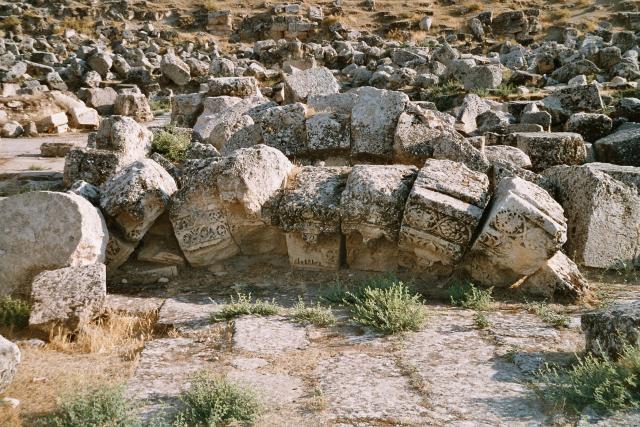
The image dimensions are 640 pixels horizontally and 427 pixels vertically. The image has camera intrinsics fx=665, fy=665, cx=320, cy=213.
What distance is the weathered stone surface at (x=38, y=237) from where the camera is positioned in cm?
569

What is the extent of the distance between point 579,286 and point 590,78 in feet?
45.5

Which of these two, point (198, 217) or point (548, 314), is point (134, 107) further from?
point (548, 314)

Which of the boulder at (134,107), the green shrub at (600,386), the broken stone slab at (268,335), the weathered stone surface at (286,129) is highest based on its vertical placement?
the weathered stone surface at (286,129)

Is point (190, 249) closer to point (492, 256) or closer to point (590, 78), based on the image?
point (492, 256)

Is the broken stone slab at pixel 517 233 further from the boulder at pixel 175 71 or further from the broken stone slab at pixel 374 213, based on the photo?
the boulder at pixel 175 71

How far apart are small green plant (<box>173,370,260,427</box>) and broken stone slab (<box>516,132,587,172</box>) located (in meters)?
6.06

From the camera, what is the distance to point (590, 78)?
59.2ft

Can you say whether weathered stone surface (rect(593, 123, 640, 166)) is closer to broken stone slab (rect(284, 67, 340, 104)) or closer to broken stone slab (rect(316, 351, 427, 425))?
broken stone slab (rect(284, 67, 340, 104))

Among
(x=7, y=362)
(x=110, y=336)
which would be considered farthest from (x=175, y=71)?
(x=7, y=362)

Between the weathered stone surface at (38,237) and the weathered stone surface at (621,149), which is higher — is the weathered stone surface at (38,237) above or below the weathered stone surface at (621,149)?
below

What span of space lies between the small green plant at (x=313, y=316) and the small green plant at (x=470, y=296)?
110 cm

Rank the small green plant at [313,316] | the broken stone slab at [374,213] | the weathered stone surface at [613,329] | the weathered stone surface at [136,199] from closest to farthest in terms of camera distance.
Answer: the weathered stone surface at [613,329] < the small green plant at [313,316] < the broken stone slab at [374,213] < the weathered stone surface at [136,199]

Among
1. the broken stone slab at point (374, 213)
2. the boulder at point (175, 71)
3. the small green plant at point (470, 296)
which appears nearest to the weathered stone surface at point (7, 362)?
the broken stone slab at point (374, 213)

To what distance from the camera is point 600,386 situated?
144 inches
